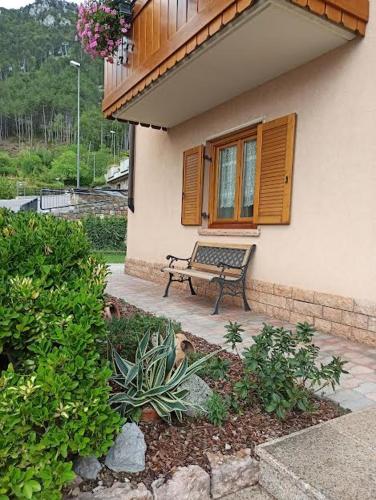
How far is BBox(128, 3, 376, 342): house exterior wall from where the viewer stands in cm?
323

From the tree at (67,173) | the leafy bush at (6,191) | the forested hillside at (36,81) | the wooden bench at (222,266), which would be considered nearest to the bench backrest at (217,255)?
the wooden bench at (222,266)

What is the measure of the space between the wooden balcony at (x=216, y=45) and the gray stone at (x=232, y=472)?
118 inches

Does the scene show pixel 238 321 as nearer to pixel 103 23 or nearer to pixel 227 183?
pixel 227 183

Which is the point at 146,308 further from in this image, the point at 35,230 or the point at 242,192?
the point at 35,230

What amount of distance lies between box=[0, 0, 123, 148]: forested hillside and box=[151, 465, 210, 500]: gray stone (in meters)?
60.5

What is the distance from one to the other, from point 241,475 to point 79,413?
807 mm

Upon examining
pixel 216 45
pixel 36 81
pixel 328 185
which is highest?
pixel 36 81

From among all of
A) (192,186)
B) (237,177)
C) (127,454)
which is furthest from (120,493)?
(192,186)

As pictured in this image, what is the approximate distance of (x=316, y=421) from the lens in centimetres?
191

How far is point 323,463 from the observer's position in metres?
Answer: 1.52

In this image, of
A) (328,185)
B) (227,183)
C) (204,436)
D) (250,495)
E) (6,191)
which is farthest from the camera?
(6,191)

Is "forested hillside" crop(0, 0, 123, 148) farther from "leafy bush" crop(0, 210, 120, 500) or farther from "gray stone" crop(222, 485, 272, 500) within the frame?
"gray stone" crop(222, 485, 272, 500)

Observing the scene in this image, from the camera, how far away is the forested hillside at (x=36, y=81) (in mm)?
61281

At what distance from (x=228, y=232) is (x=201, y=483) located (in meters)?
3.70
